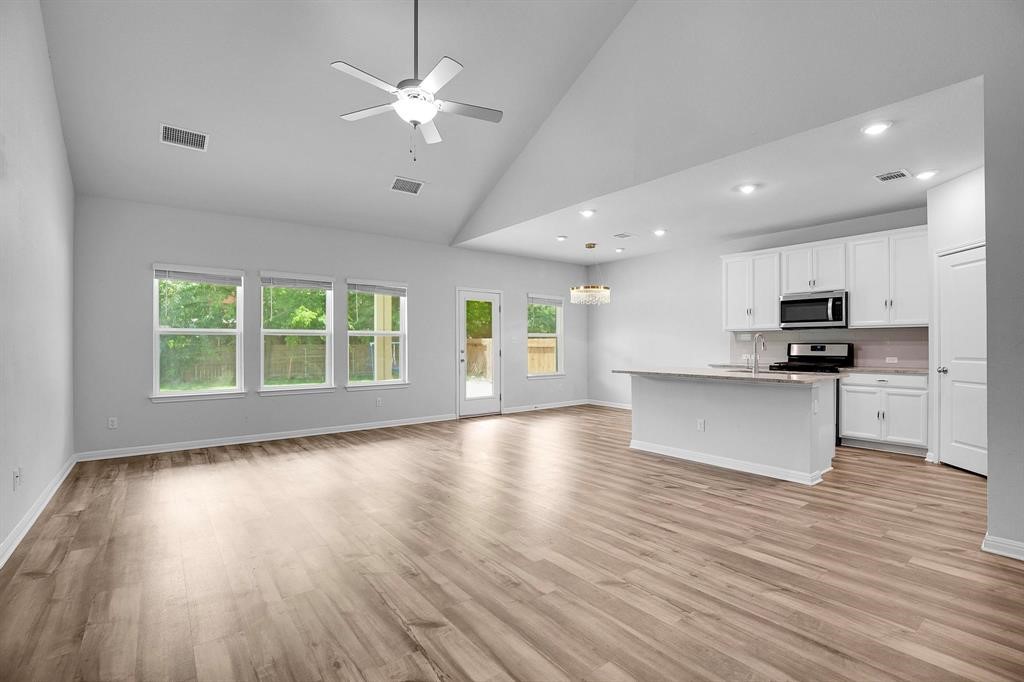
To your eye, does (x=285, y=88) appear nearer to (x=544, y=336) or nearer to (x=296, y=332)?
(x=296, y=332)

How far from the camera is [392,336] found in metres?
7.39

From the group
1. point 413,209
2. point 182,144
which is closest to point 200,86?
point 182,144

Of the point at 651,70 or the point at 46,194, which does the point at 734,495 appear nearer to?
the point at 651,70

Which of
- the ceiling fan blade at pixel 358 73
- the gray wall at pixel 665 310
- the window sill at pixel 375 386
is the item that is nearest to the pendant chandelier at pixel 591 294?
the gray wall at pixel 665 310

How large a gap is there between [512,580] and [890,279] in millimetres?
5555

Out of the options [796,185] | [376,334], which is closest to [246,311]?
[376,334]

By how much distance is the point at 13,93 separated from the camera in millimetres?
2959

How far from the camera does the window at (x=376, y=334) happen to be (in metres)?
7.00

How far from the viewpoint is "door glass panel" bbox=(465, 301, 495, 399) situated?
8.22 meters

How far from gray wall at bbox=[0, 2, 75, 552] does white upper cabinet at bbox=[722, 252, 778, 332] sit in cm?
728

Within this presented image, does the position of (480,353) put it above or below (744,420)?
above

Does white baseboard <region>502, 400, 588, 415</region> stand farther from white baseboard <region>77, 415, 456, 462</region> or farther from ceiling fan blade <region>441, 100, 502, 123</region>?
ceiling fan blade <region>441, 100, 502, 123</region>

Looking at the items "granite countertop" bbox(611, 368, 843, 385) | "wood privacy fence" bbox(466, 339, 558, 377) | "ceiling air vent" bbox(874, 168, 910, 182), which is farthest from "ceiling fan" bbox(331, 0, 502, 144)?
"wood privacy fence" bbox(466, 339, 558, 377)

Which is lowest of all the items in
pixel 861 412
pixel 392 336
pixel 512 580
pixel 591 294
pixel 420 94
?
pixel 512 580
